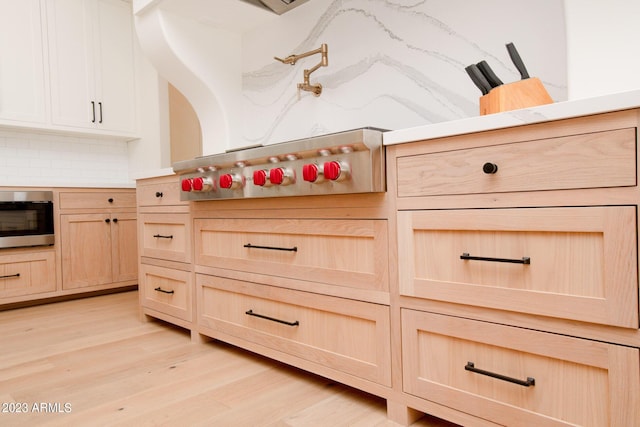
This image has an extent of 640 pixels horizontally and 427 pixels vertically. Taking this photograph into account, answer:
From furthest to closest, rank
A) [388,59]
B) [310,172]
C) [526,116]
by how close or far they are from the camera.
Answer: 1. [388,59]
2. [310,172]
3. [526,116]

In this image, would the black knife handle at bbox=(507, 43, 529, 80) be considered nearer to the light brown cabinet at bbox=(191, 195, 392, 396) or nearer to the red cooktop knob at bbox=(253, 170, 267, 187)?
the light brown cabinet at bbox=(191, 195, 392, 396)

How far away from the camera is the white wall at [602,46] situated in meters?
0.99

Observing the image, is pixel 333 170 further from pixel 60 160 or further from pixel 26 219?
pixel 60 160

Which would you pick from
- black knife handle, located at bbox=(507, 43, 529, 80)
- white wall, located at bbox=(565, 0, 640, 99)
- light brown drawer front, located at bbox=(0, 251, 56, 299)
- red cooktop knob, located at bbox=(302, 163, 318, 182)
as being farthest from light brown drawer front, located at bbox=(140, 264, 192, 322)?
white wall, located at bbox=(565, 0, 640, 99)

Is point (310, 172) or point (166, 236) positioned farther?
point (166, 236)

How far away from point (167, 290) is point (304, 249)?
1049 mm

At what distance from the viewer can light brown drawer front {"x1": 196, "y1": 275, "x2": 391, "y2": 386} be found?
1266mm

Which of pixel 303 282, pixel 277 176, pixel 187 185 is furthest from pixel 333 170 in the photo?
pixel 187 185

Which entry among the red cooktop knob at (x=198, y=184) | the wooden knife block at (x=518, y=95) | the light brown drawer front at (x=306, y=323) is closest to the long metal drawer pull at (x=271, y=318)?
the light brown drawer front at (x=306, y=323)

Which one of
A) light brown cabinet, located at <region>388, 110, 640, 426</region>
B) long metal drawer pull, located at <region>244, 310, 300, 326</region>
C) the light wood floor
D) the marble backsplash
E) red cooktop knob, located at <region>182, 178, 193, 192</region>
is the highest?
the marble backsplash

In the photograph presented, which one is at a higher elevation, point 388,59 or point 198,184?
point 388,59

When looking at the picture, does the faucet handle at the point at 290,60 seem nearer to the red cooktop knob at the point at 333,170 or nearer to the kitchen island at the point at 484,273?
the kitchen island at the point at 484,273

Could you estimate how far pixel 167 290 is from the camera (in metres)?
2.17

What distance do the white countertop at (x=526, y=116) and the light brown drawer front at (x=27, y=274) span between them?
9.34 ft
